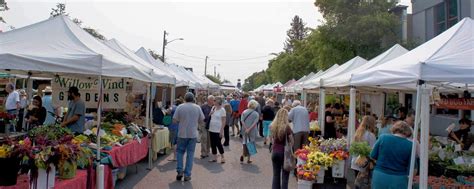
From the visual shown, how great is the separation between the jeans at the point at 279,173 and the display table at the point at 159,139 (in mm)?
4365

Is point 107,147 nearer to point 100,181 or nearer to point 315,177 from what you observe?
point 100,181

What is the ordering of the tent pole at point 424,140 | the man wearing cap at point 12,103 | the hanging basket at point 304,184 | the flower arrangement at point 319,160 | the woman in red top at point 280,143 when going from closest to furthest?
the tent pole at point 424,140 → the woman in red top at point 280,143 → the hanging basket at point 304,184 → the flower arrangement at point 319,160 → the man wearing cap at point 12,103

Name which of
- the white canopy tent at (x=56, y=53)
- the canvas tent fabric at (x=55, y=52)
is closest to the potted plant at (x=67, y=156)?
the white canopy tent at (x=56, y=53)

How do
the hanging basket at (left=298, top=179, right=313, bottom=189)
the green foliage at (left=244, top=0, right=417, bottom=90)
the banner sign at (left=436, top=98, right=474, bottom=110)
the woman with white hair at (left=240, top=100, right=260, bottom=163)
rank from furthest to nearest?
1. the green foliage at (left=244, top=0, right=417, bottom=90)
2. the woman with white hair at (left=240, top=100, right=260, bottom=163)
3. the banner sign at (left=436, top=98, right=474, bottom=110)
4. the hanging basket at (left=298, top=179, right=313, bottom=189)

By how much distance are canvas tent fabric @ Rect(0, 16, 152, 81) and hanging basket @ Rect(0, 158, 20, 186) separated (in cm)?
150

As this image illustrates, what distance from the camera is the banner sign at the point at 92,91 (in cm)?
698

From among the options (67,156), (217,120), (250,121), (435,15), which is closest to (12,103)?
(217,120)

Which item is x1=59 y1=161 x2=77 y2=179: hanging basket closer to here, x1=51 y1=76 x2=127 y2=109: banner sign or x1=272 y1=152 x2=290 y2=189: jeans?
x1=51 y1=76 x2=127 y2=109: banner sign

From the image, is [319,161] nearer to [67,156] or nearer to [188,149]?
[188,149]

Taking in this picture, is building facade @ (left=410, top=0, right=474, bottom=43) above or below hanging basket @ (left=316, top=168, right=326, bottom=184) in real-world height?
above

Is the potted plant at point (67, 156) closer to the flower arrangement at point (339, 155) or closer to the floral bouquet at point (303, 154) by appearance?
the floral bouquet at point (303, 154)

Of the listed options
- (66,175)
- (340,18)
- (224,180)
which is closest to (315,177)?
(224,180)

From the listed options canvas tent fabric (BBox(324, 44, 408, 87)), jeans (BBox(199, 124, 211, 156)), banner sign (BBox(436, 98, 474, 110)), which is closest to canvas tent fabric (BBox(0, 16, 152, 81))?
canvas tent fabric (BBox(324, 44, 408, 87))

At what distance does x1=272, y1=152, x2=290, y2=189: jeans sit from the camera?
6.48m
